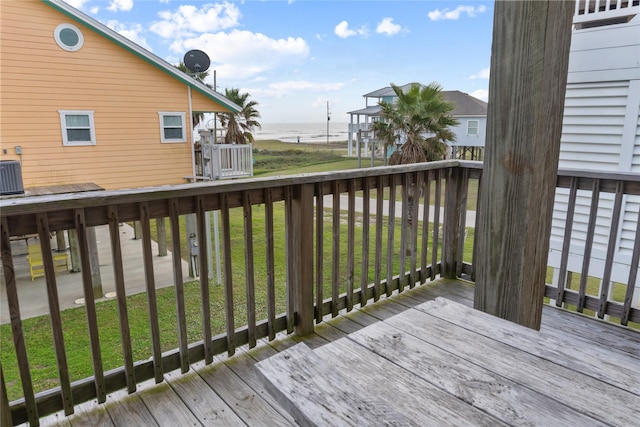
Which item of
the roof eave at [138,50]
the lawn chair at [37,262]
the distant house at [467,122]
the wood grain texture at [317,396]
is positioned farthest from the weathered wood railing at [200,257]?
the distant house at [467,122]

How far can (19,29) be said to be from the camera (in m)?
→ 6.69

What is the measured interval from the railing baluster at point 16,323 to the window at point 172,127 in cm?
737

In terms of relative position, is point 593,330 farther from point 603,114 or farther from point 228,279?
point 603,114

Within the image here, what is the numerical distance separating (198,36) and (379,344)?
6.72 m

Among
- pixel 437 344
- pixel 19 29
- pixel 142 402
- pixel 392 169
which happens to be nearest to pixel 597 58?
pixel 392 169

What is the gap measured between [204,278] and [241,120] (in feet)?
44.1

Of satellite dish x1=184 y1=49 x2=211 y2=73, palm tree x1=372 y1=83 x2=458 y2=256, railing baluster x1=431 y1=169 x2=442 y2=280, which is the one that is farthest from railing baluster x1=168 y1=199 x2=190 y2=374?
palm tree x1=372 y1=83 x2=458 y2=256

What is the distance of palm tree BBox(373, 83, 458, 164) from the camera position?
865 cm

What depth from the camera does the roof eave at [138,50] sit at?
6.82 meters

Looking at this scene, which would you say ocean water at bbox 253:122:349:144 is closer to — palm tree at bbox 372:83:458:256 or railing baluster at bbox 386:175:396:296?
palm tree at bbox 372:83:458:256

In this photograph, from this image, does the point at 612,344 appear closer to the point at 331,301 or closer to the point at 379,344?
the point at 331,301

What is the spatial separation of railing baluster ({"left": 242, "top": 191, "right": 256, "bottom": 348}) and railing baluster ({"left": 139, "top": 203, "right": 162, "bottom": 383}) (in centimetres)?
42

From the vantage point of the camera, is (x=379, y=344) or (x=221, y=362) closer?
(x=379, y=344)

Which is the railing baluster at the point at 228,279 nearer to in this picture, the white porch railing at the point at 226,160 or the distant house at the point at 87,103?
the white porch railing at the point at 226,160
